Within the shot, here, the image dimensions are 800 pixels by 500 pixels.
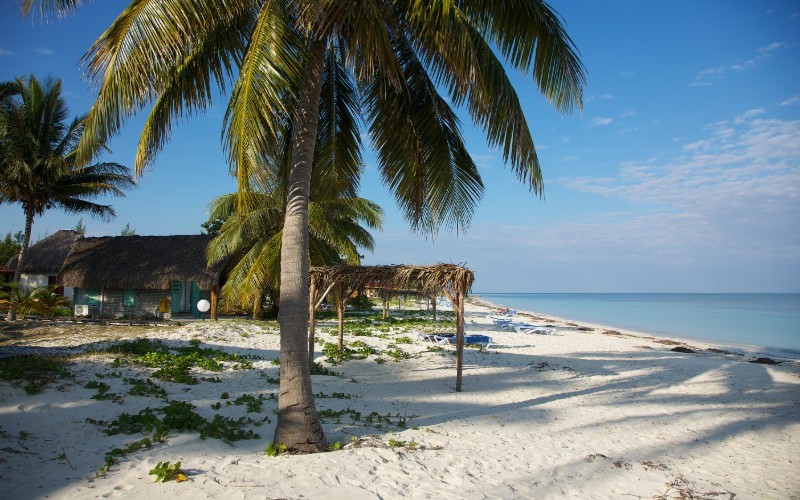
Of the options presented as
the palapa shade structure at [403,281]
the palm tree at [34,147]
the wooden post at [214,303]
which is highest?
the palm tree at [34,147]

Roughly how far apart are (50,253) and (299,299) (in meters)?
23.3

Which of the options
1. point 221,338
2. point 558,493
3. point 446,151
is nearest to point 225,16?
point 446,151

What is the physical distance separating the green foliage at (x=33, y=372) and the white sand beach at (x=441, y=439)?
15 centimetres

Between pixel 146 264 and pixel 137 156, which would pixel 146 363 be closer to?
pixel 137 156

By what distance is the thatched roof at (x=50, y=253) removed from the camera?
21.7 m

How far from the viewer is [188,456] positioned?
4.63 metres

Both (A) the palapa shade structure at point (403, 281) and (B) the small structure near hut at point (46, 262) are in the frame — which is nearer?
(A) the palapa shade structure at point (403, 281)

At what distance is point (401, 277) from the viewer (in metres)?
10.1

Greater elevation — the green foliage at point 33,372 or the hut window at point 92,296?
the hut window at point 92,296

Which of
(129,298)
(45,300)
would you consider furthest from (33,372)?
(129,298)

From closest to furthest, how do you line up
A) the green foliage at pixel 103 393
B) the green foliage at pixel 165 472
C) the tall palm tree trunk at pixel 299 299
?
the green foliage at pixel 165 472
the tall palm tree trunk at pixel 299 299
the green foliage at pixel 103 393

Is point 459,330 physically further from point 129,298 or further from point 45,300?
point 129,298

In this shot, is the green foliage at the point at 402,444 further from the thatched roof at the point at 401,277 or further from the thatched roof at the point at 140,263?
the thatched roof at the point at 140,263

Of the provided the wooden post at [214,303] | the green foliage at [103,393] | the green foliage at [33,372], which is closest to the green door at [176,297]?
the wooden post at [214,303]
